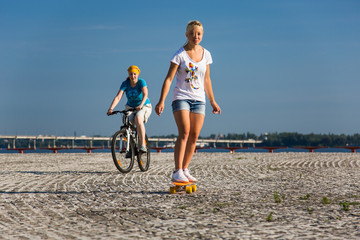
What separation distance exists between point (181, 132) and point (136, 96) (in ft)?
10.7

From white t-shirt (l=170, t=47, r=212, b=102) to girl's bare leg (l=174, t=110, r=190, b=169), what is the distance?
0.23 meters

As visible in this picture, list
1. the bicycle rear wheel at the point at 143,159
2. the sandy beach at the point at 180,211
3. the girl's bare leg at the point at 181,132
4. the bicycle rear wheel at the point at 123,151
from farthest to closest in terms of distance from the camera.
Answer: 1. the bicycle rear wheel at the point at 143,159
2. the bicycle rear wheel at the point at 123,151
3. the girl's bare leg at the point at 181,132
4. the sandy beach at the point at 180,211

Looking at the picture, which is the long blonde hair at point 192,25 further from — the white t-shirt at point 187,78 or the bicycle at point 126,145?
the bicycle at point 126,145

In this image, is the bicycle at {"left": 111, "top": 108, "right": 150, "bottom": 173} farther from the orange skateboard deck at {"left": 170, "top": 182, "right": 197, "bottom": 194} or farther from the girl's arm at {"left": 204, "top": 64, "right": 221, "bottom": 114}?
the orange skateboard deck at {"left": 170, "top": 182, "right": 197, "bottom": 194}

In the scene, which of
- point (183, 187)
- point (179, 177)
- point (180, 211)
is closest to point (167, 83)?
point (179, 177)

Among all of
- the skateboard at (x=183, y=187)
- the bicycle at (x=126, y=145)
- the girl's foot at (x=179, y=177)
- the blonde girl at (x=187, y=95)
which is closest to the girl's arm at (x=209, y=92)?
the blonde girl at (x=187, y=95)

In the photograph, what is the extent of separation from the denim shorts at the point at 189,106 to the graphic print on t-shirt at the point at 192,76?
0.68 ft

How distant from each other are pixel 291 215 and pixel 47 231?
2115 mm

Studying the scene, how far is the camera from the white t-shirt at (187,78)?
242 inches

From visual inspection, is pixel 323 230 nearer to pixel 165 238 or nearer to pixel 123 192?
pixel 165 238

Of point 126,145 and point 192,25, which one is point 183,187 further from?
point 126,145

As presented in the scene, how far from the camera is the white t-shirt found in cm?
614

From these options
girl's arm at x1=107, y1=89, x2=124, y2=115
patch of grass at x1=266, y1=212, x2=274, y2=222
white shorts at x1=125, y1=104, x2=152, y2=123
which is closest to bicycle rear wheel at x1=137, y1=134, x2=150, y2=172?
white shorts at x1=125, y1=104, x2=152, y2=123

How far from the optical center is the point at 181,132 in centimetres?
609
